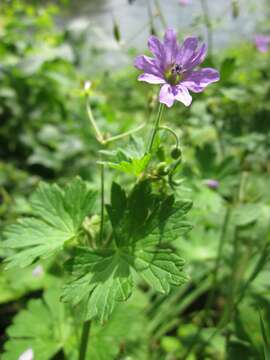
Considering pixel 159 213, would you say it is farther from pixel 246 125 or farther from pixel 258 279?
pixel 246 125

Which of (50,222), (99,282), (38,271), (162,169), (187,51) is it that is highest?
(187,51)

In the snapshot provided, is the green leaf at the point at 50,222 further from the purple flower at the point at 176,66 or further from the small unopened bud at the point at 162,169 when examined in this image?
the purple flower at the point at 176,66

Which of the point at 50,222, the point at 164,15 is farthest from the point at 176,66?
the point at 164,15

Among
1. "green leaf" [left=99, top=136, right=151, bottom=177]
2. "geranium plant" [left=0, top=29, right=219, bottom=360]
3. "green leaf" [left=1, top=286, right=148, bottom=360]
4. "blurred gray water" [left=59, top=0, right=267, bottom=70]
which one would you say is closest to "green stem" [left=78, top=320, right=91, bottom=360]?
"geranium plant" [left=0, top=29, right=219, bottom=360]

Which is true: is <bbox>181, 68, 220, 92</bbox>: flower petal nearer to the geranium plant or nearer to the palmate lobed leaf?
the geranium plant

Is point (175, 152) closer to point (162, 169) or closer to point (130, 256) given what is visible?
Answer: point (162, 169)

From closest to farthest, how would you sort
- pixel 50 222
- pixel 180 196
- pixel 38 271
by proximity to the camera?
1. pixel 50 222
2. pixel 180 196
3. pixel 38 271

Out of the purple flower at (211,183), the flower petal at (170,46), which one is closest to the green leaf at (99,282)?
the flower petal at (170,46)
